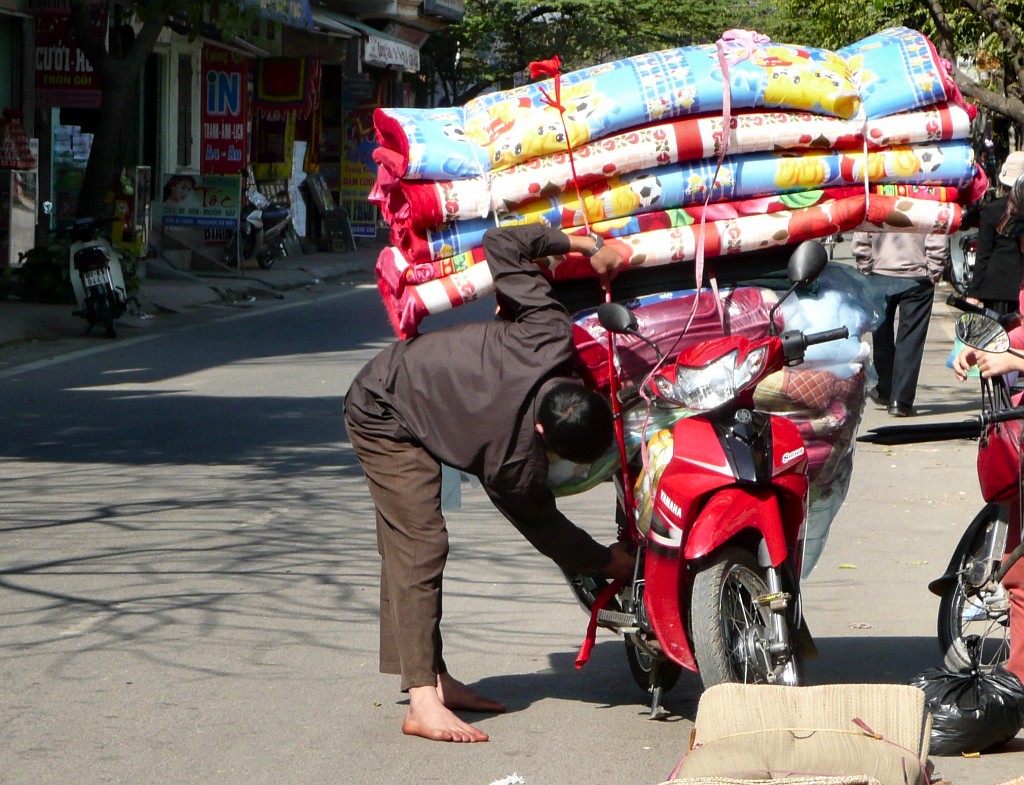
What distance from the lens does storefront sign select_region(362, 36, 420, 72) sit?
30078 mm

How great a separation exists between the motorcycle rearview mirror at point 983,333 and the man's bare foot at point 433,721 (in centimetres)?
181

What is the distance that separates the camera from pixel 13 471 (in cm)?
862

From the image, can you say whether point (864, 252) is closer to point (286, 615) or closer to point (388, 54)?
point (286, 615)

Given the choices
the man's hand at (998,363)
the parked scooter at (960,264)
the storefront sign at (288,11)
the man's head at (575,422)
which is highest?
the storefront sign at (288,11)

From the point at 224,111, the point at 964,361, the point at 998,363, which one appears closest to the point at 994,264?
the point at 964,361

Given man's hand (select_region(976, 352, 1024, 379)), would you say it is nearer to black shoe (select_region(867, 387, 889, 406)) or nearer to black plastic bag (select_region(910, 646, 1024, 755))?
black plastic bag (select_region(910, 646, 1024, 755))

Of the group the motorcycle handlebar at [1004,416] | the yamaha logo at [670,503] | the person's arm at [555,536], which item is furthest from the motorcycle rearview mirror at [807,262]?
the person's arm at [555,536]

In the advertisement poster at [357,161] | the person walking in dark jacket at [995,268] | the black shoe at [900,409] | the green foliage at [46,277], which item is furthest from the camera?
the advertisement poster at [357,161]

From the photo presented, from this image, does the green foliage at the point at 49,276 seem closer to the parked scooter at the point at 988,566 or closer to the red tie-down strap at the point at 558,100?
the red tie-down strap at the point at 558,100

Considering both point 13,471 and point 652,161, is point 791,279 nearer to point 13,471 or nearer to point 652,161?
Answer: point 652,161

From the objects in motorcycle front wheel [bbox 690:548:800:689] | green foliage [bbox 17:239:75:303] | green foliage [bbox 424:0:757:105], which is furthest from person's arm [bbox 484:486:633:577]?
green foliage [bbox 424:0:757:105]

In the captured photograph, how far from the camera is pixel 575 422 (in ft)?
13.8

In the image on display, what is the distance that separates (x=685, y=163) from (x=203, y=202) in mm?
17719

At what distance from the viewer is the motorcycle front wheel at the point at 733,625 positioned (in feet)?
13.9
